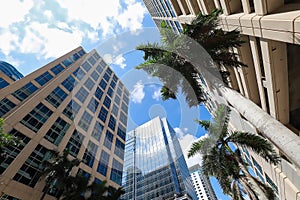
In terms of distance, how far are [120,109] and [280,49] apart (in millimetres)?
45000

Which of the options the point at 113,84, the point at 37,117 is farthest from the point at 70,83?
the point at 113,84

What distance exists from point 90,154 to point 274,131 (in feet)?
101

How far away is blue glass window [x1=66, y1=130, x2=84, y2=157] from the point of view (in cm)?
2710

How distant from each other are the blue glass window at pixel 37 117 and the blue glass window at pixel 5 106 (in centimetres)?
238

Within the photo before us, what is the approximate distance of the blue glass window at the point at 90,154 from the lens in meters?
29.0

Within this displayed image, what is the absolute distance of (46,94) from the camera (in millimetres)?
28062

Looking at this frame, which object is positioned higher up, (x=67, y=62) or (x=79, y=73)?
(x=67, y=62)

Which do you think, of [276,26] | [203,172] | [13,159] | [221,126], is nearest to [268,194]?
[203,172]

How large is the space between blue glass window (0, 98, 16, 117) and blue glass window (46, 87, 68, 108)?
5280mm

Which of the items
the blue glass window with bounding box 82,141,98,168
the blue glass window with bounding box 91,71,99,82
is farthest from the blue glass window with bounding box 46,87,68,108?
the blue glass window with bounding box 91,71,99,82

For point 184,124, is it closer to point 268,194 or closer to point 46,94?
point 268,194

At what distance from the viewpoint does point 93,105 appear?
3797 cm

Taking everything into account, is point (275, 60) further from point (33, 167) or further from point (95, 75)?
point (95, 75)

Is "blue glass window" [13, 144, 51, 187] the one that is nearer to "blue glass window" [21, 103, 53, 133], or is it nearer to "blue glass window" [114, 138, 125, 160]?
"blue glass window" [21, 103, 53, 133]
